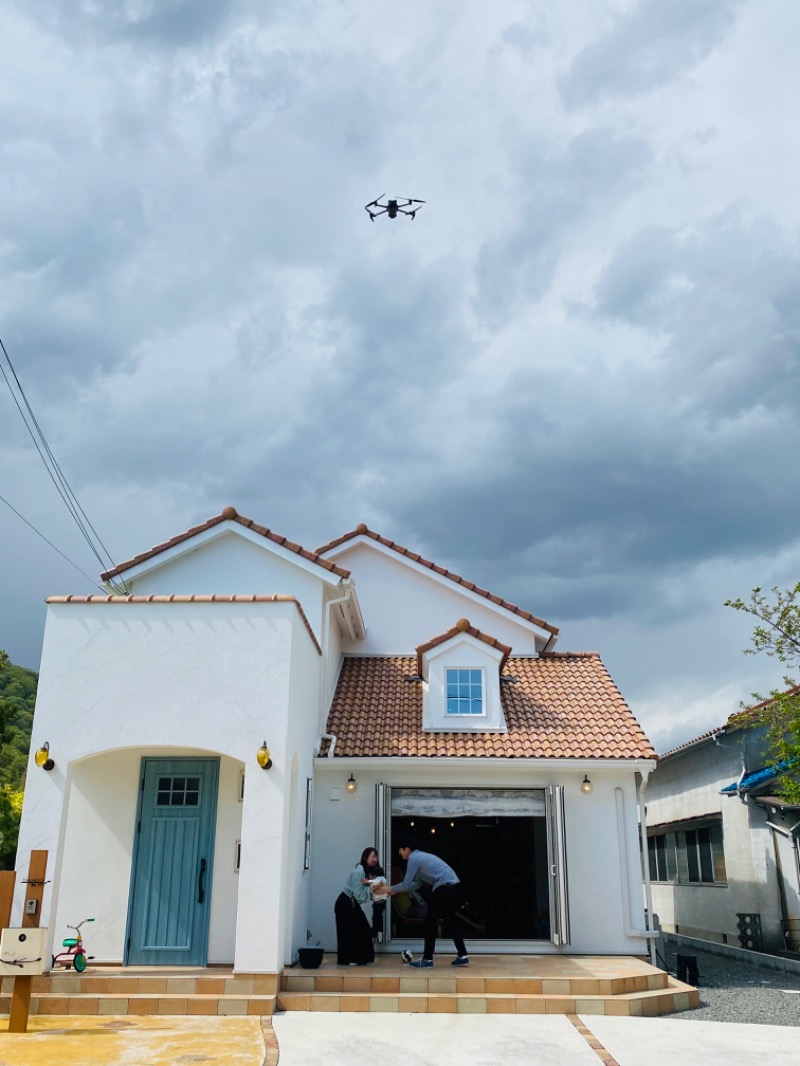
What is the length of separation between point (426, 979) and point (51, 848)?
4998 millimetres

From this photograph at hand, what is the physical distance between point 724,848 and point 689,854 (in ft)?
9.84

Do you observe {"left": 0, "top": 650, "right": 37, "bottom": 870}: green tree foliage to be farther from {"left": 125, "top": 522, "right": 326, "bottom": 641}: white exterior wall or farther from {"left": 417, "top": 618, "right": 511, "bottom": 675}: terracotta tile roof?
{"left": 417, "top": 618, "right": 511, "bottom": 675}: terracotta tile roof

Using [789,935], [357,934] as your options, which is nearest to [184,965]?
[357,934]

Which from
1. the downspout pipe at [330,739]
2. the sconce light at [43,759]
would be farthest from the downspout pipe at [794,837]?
the sconce light at [43,759]

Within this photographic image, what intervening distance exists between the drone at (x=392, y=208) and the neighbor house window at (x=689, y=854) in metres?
15.1

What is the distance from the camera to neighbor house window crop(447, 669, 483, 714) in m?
15.5

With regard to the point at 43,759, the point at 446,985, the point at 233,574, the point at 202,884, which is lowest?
the point at 446,985

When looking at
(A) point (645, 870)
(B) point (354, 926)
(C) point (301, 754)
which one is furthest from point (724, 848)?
(C) point (301, 754)

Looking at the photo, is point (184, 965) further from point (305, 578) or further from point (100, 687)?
point (305, 578)

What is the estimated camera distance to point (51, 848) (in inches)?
430

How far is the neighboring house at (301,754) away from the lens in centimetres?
1155

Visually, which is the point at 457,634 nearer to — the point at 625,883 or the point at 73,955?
the point at 625,883

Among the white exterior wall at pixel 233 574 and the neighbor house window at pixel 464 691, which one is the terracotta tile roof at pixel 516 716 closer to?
the neighbor house window at pixel 464 691

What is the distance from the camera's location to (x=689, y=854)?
2238 centimetres
